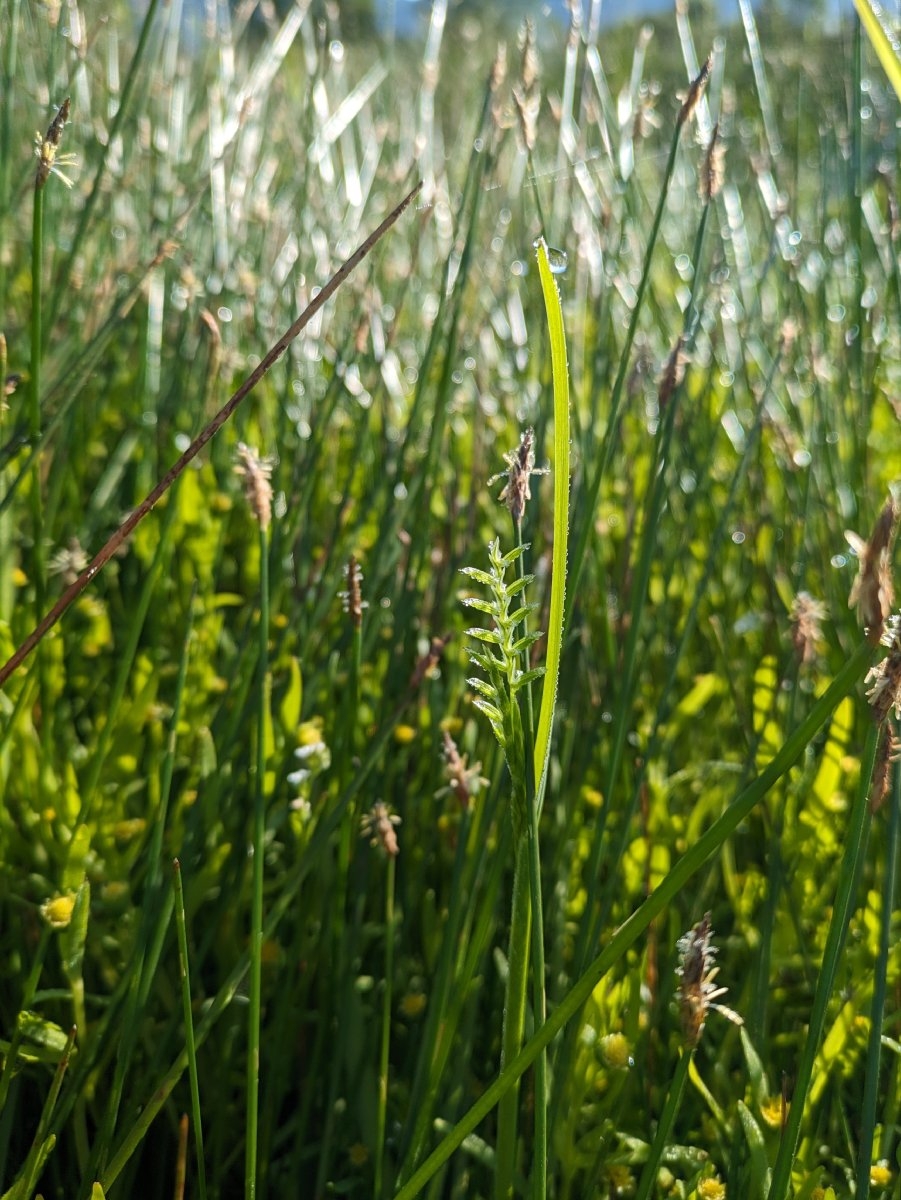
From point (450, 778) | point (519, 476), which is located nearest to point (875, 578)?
point (519, 476)

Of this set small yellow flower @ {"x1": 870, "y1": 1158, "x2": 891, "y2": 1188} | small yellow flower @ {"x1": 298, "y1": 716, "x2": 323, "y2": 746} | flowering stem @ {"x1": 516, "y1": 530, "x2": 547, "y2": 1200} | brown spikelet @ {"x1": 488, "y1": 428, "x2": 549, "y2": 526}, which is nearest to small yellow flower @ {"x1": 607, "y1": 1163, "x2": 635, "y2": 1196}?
small yellow flower @ {"x1": 870, "y1": 1158, "x2": 891, "y2": 1188}

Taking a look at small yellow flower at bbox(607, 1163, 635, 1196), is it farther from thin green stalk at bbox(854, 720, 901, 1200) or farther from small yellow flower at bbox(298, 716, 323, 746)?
small yellow flower at bbox(298, 716, 323, 746)

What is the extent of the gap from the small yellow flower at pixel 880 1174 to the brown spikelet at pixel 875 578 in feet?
1.71

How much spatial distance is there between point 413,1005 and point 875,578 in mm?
642

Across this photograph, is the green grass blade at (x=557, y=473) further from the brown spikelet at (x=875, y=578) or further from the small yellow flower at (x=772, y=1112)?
the small yellow flower at (x=772, y=1112)

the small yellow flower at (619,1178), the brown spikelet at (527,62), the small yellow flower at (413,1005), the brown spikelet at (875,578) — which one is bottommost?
the small yellow flower at (619,1178)

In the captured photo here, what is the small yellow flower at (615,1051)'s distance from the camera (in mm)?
745

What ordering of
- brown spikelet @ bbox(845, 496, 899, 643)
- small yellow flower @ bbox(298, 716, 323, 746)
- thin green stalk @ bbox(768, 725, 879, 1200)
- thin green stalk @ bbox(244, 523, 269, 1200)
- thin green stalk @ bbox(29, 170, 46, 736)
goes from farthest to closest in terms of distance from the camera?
small yellow flower @ bbox(298, 716, 323, 746), thin green stalk @ bbox(29, 170, 46, 736), thin green stalk @ bbox(244, 523, 269, 1200), thin green stalk @ bbox(768, 725, 879, 1200), brown spikelet @ bbox(845, 496, 899, 643)

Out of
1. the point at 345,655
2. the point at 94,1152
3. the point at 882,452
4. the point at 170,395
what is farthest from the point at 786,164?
the point at 94,1152

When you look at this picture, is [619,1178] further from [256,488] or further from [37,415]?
[37,415]

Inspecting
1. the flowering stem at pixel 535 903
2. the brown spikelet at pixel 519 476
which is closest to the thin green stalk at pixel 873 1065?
the flowering stem at pixel 535 903

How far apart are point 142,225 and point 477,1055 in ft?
4.23

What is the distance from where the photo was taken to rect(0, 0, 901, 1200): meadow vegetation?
568 mm

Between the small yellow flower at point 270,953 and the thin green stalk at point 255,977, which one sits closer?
the thin green stalk at point 255,977
